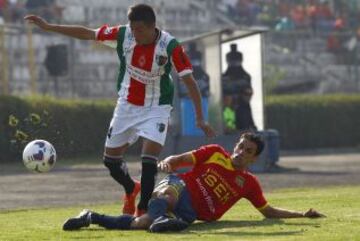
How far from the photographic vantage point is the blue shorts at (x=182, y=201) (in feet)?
36.4

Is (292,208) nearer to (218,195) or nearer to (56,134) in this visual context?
(218,195)

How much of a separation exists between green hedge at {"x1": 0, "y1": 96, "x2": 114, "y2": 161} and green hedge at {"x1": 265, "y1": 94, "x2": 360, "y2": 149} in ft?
19.5

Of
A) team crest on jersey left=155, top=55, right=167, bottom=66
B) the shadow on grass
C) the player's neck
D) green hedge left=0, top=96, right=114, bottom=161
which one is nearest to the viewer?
the shadow on grass

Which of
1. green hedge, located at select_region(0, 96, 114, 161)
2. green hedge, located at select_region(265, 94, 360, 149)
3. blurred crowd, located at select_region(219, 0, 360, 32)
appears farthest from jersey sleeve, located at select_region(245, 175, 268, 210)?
blurred crowd, located at select_region(219, 0, 360, 32)

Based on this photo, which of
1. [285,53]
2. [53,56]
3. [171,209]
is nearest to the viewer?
[171,209]

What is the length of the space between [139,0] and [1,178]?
10639 mm

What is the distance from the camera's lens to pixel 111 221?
10875 mm

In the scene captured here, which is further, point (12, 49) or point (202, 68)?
point (12, 49)

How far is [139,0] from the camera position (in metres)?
31.4

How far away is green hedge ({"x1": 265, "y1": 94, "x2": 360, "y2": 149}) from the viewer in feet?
111

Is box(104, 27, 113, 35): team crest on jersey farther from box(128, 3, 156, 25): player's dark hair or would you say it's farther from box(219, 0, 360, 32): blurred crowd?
box(219, 0, 360, 32): blurred crowd

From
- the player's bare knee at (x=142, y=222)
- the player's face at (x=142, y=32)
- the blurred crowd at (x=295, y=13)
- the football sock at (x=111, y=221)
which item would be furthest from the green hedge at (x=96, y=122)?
the player's bare knee at (x=142, y=222)

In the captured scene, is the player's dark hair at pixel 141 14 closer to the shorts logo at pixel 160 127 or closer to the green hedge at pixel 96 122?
the shorts logo at pixel 160 127

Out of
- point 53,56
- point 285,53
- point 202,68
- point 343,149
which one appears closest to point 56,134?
point 202,68
